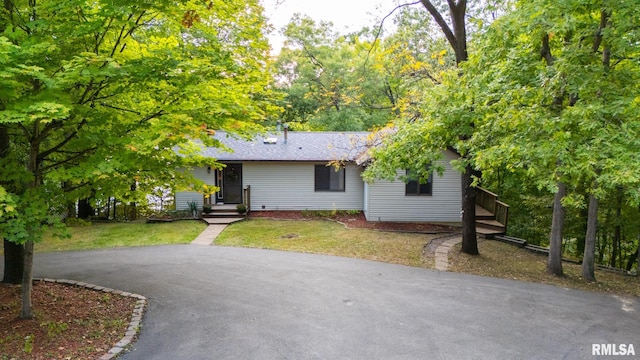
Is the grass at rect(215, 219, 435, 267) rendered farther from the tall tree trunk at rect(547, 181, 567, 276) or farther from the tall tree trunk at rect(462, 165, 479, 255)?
the tall tree trunk at rect(547, 181, 567, 276)

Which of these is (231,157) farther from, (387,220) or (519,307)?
(519,307)

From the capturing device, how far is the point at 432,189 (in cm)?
1669

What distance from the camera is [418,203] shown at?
54.6 ft

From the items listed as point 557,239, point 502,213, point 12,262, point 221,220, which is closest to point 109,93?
point 12,262

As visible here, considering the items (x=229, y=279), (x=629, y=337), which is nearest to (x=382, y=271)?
(x=229, y=279)

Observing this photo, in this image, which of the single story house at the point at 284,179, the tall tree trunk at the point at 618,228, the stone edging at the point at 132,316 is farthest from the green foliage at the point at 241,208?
the tall tree trunk at the point at 618,228

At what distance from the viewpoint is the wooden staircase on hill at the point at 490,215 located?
1481 centimetres

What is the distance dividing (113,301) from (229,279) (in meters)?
2.51

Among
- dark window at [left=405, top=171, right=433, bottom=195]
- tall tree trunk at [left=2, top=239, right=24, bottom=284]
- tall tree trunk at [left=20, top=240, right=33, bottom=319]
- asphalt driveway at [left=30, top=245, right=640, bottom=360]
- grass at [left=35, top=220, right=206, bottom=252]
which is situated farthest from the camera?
dark window at [left=405, top=171, right=433, bottom=195]

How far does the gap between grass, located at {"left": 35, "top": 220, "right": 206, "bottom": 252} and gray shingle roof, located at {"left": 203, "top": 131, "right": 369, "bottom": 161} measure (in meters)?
3.74

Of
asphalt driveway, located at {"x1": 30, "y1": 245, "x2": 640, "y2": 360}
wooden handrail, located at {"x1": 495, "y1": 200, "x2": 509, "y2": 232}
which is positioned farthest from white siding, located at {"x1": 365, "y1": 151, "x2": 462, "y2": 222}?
asphalt driveway, located at {"x1": 30, "y1": 245, "x2": 640, "y2": 360}

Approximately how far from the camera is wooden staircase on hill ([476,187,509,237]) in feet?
48.6

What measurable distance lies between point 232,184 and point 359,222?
656cm

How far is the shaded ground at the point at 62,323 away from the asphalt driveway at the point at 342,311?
0.53 metres
